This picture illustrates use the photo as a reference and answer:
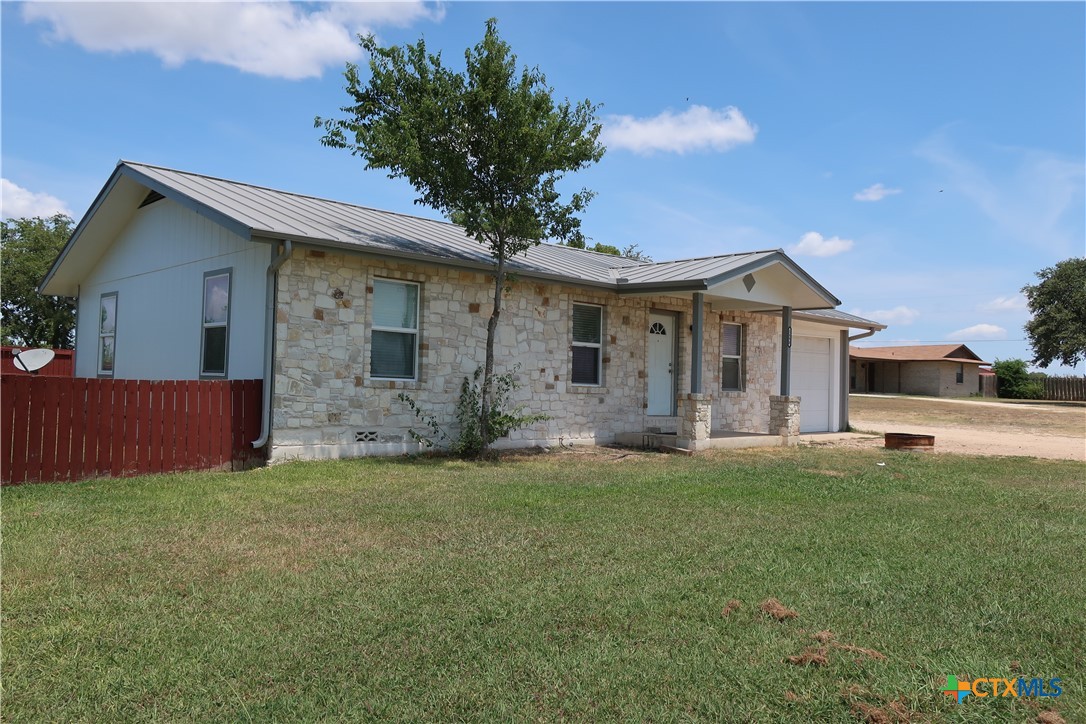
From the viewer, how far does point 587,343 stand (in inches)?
571

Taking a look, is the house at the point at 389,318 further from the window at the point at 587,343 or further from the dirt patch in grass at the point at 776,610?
the dirt patch in grass at the point at 776,610

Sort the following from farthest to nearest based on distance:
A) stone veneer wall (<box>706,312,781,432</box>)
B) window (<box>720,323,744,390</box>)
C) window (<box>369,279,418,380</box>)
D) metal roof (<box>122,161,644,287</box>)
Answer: window (<box>720,323,744,390</box>)
stone veneer wall (<box>706,312,781,432</box>)
window (<box>369,279,418,380</box>)
metal roof (<box>122,161,644,287</box>)

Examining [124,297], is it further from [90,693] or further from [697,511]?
[90,693]

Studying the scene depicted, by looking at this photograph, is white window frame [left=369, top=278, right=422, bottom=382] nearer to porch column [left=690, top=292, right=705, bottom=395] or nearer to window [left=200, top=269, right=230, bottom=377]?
window [left=200, top=269, right=230, bottom=377]

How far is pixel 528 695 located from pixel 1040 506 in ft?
24.4

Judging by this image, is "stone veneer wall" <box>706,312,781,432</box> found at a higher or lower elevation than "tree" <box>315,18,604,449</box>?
lower

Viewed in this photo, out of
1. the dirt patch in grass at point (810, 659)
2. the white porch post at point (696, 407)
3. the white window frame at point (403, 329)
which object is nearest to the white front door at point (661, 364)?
the white porch post at point (696, 407)

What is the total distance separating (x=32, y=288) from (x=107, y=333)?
1944cm

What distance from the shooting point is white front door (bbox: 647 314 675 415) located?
618 inches

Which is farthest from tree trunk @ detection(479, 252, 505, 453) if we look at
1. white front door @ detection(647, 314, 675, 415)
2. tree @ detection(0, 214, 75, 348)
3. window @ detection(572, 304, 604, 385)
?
tree @ detection(0, 214, 75, 348)

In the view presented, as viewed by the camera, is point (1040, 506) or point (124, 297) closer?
point (1040, 506)

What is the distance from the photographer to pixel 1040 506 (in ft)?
27.5

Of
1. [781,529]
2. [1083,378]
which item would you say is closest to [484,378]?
[781,529]

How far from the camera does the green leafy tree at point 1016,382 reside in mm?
46812
